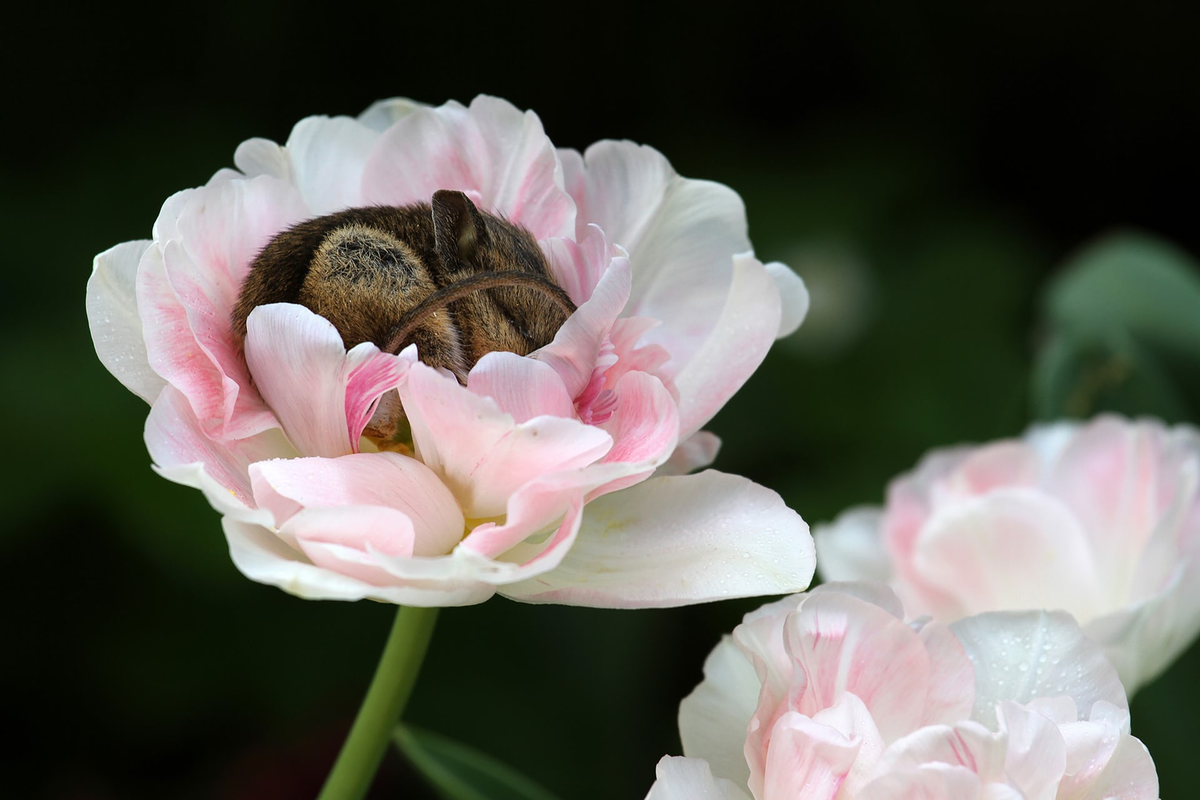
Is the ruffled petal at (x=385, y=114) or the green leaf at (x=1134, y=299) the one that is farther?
the green leaf at (x=1134, y=299)

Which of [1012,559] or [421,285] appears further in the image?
[1012,559]

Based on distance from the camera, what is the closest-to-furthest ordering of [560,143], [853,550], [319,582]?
1. [319,582]
2. [853,550]
3. [560,143]

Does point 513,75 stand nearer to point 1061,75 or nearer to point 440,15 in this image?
point 440,15

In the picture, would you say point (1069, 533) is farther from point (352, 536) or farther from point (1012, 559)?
point (352, 536)

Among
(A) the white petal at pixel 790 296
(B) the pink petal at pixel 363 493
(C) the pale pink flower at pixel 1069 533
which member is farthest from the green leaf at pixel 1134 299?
(B) the pink petal at pixel 363 493

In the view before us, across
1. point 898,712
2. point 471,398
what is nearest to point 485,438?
point 471,398

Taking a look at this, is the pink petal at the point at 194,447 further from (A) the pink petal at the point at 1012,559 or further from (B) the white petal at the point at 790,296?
(A) the pink petal at the point at 1012,559
